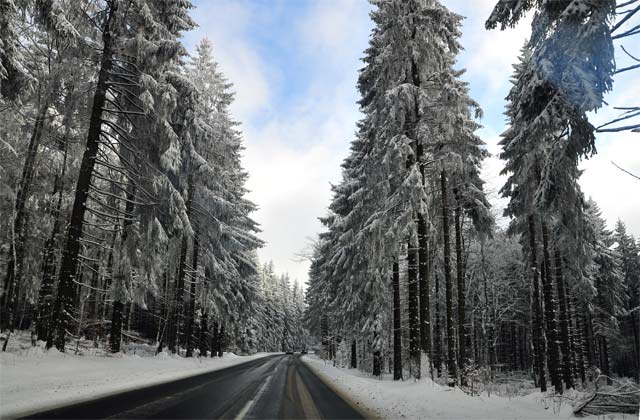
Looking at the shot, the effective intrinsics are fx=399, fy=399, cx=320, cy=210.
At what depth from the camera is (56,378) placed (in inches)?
407

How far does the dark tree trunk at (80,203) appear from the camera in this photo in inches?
524

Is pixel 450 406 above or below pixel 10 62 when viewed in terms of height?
below

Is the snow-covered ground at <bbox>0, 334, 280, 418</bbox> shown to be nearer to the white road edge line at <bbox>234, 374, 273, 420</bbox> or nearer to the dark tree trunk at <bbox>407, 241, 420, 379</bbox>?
the white road edge line at <bbox>234, 374, 273, 420</bbox>

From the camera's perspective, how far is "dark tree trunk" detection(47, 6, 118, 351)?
43.7ft

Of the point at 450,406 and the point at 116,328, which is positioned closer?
the point at 450,406

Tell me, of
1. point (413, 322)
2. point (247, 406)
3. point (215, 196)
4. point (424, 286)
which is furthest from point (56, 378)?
point (215, 196)

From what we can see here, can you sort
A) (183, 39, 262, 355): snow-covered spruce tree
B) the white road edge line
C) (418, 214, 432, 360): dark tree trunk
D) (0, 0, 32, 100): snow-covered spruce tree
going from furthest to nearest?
(183, 39, 262, 355): snow-covered spruce tree → (418, 214, 432, 360): dark tree trunk → (0, 0, 32, 100): snow-covered spruce tree → the white road edge line

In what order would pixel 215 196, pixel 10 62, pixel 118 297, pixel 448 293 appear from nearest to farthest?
pixel 10 62 < pixel 118 297 < pixel 448 293 < pixel 215 196

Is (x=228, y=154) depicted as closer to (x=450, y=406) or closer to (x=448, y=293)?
(x=448, y=293)

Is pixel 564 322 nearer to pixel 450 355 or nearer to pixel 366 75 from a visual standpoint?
pixel 450 355

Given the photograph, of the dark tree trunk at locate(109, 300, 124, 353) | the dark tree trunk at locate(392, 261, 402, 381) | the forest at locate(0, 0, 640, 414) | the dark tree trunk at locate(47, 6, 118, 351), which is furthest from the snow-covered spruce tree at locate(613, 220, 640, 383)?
the dark tree trunk at locate(47, 6, 118, 351)

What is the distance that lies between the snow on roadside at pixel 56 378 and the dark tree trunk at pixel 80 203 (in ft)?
3.84

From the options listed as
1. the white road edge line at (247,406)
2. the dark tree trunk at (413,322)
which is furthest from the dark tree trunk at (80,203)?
the dark tree trunk at (413,322)

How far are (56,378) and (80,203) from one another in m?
6.15
